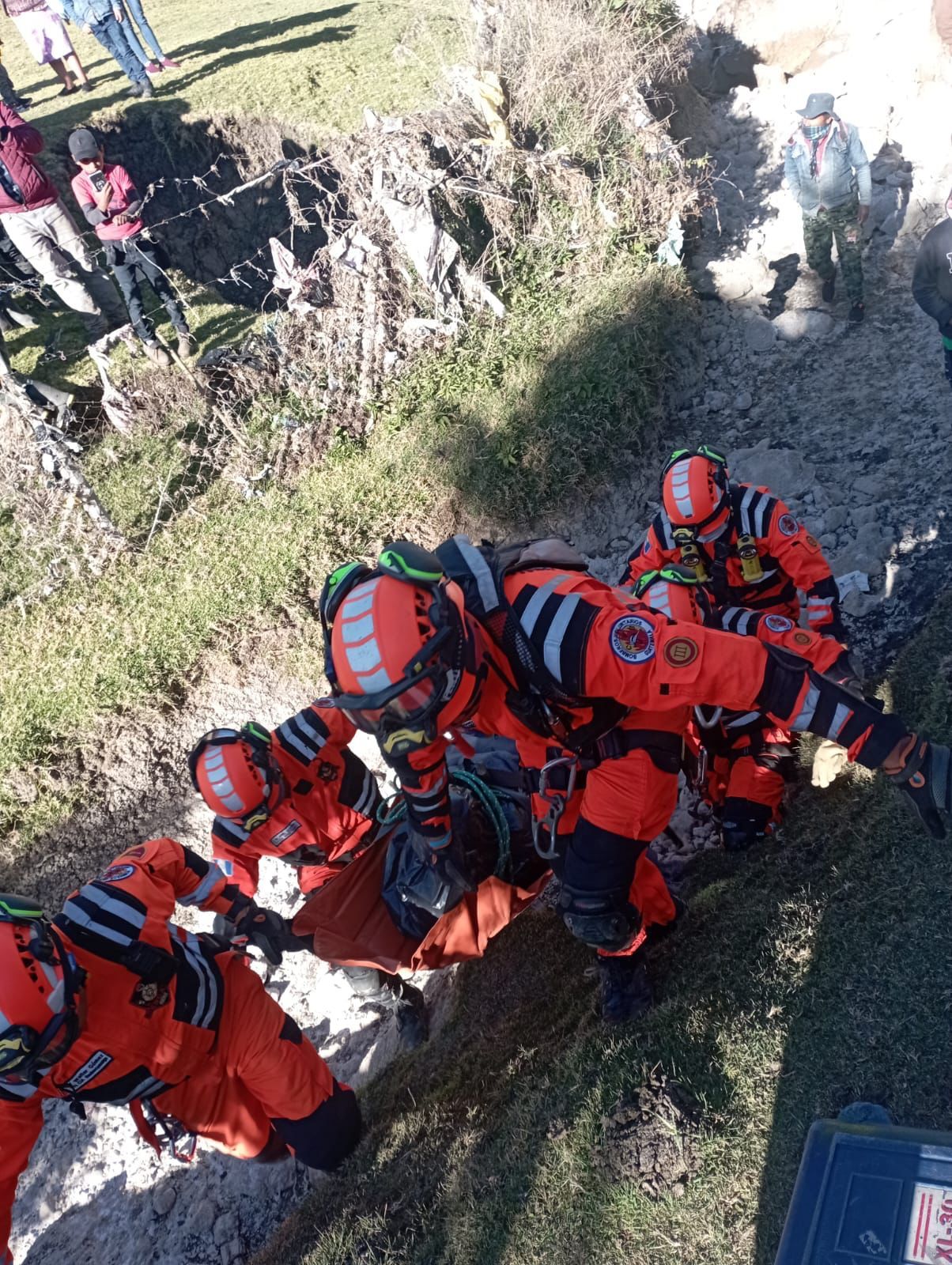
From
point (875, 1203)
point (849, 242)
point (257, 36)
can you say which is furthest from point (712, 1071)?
point (257, 36)

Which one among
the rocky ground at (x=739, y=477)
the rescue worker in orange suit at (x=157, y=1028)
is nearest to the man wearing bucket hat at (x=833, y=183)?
the rocky ground at (x=739, y=477)

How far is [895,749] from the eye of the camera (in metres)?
2.85

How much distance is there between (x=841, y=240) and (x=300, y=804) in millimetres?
6302

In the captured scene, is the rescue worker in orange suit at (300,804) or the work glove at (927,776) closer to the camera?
the work glove at (927,776)

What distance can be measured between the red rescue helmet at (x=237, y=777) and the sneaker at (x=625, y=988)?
176 centimetres

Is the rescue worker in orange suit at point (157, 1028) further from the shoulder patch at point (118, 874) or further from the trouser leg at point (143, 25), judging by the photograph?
the trouser leg at point (143, 25)

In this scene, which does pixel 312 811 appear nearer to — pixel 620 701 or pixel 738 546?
pixel 620 701

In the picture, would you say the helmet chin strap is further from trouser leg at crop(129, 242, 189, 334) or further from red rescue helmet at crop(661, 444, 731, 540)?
trouser leg at crop(129, 242, 189, 334)

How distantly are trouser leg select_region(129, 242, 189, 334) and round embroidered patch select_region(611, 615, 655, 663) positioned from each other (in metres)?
6.99

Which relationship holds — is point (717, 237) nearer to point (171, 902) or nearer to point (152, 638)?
point (152, 638)

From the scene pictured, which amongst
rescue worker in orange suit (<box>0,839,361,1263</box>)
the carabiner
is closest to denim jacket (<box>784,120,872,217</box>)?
the carabiner

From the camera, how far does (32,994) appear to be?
9.89ft

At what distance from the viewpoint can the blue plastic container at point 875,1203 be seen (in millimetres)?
1865

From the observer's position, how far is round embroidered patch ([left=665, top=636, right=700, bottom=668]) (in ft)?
9.34
